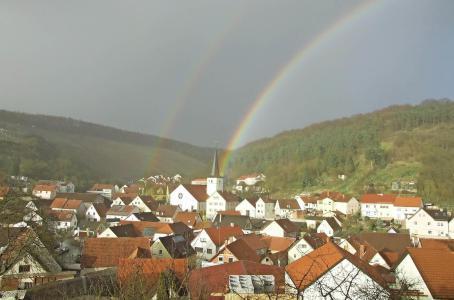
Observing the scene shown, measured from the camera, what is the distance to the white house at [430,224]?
2055 inches

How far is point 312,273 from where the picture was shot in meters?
16.8

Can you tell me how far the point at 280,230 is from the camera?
48.5 metres

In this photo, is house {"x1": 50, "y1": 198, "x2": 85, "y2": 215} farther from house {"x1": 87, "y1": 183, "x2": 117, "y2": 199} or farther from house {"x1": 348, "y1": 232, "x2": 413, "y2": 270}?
house {"x1": 348, "y1": 232, "x2": 413, "y2": 270}

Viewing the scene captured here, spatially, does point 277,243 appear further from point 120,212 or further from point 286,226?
point 120,212

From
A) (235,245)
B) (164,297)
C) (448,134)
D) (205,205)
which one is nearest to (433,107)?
(448,134)

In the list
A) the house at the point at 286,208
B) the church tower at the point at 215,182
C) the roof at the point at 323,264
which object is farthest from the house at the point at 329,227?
the roof at the point at 323,264

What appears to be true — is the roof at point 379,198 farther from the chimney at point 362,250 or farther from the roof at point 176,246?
the roof at point 176,246

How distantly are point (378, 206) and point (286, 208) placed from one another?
1223cm

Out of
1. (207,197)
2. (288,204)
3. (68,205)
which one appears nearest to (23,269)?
(68,205)

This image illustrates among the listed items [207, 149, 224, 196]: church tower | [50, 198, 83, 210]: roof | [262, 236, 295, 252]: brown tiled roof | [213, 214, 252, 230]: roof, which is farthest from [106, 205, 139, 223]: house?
[262, 236, 295, 252]: brown tiled roof

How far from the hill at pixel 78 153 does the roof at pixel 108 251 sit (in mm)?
52851

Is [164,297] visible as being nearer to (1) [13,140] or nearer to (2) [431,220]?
(2) [431,220]

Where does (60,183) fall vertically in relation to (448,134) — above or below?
below

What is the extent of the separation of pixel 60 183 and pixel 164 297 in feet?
300
